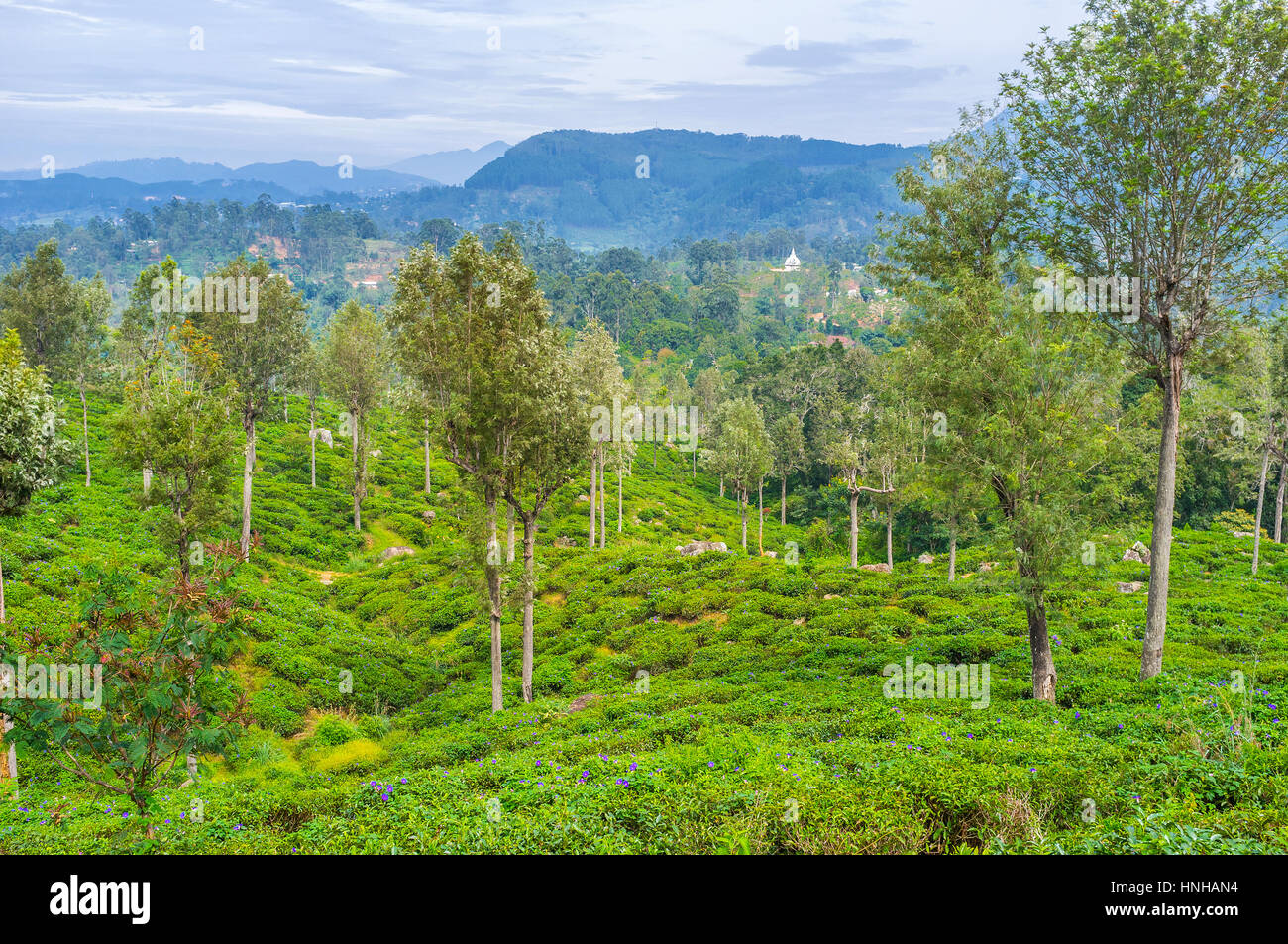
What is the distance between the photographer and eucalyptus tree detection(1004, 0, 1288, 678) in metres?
15.4

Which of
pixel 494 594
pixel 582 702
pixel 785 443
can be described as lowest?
pixel 582 702

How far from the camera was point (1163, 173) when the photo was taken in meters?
16.2

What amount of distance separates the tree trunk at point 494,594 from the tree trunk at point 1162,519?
16.8 metres

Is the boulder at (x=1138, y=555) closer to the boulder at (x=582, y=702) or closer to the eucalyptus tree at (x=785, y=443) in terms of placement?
the boulder at (x=582, y=702)

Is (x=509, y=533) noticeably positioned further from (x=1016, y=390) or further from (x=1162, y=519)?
(x=1162, y=519)

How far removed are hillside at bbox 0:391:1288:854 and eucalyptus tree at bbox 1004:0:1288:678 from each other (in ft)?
17.4

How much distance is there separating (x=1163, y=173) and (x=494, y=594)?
20.0 metres

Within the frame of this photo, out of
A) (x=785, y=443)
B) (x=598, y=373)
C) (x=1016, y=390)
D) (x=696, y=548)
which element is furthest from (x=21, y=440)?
(x=785, y=443)

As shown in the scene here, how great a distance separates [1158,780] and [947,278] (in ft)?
44.7

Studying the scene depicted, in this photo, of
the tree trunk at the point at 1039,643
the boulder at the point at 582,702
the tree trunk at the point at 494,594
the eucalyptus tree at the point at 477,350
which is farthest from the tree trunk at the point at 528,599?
the tree trunk at the point at 1039,643

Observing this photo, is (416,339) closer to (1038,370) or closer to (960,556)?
(1038,370)

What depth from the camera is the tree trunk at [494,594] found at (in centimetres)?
2133

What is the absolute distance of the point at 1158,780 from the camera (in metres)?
9.78

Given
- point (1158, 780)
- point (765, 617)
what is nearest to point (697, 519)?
point (765, 617)
